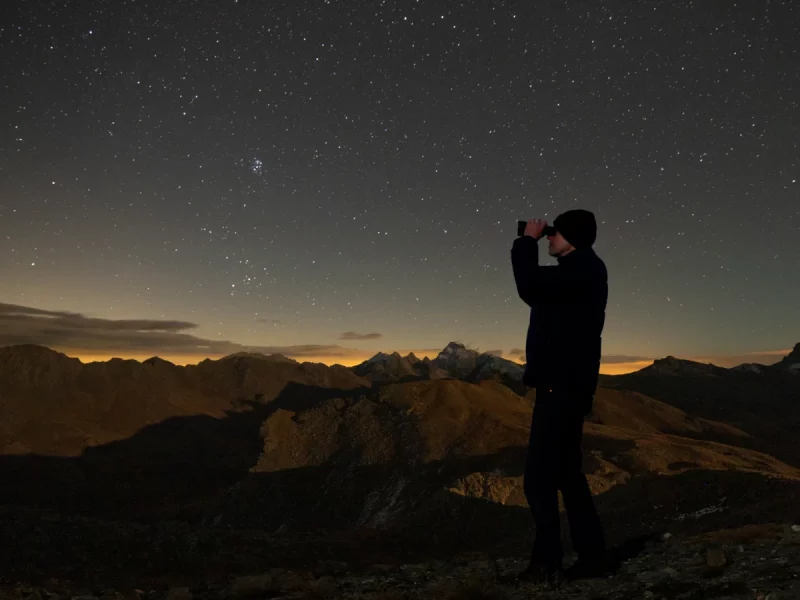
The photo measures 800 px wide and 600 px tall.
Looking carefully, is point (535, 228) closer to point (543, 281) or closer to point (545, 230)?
point (545, 230)

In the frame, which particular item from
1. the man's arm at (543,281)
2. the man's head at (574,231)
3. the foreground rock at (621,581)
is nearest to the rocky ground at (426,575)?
the foreground rock at (621,581)

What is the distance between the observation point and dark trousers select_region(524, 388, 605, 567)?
176 inches

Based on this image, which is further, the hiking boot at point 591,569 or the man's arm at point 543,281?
→ the hiking boot at point 591,569

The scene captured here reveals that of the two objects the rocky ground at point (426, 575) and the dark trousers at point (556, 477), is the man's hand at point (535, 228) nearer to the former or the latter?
the dark trousers at point (556, 477)

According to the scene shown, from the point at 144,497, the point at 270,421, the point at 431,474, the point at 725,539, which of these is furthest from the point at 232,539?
the point at 144,497

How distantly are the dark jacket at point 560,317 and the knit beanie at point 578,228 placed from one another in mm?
220

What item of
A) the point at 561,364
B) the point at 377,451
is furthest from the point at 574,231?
the point at 377,451

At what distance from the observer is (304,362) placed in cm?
15650

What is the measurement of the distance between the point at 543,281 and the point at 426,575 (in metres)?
4.51

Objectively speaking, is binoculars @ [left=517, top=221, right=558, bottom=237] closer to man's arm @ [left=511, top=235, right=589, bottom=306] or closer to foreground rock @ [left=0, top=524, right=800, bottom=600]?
man's arm @ [left=511, top=235, right=589, bottom=306]

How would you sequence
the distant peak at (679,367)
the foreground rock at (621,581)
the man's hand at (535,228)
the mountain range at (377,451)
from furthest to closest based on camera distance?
the distant peak at (679,367)
the mountain range at (377,451)
the man's hand at (535,228)
the foreground rock at (621,581)

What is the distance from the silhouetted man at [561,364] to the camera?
4.39 metres

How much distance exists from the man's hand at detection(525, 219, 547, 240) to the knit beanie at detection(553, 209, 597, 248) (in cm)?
16

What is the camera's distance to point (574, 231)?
465cm
